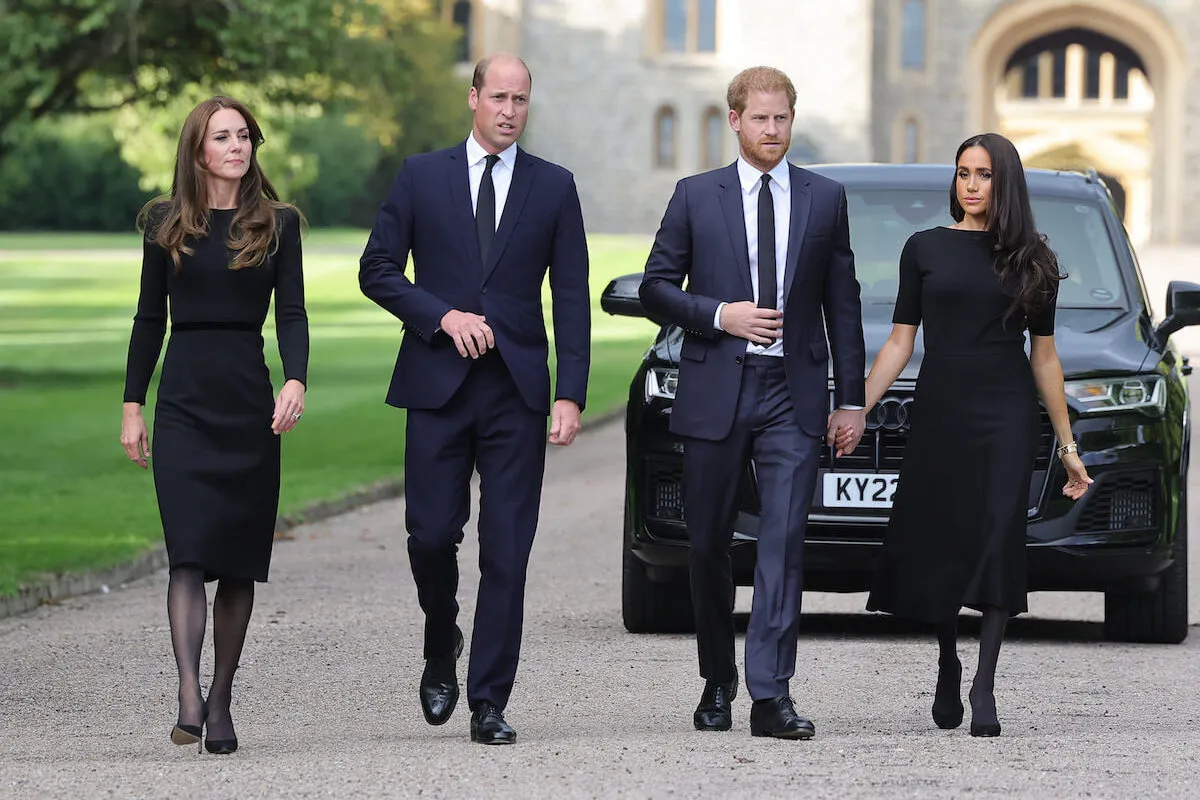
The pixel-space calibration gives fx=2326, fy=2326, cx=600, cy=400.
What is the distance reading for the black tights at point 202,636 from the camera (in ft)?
20.9

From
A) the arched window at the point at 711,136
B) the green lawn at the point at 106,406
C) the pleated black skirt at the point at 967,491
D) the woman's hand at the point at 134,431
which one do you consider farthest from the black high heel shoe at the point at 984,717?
the arched window at the point at 711,136

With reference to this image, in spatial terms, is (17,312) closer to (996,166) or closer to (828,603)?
(828,603)

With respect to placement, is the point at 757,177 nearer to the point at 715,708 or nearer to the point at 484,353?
the point at 484,353

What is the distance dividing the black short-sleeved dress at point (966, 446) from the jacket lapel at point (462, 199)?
1.35 m

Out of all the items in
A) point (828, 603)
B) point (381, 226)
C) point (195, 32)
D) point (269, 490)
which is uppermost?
point (195, 32)

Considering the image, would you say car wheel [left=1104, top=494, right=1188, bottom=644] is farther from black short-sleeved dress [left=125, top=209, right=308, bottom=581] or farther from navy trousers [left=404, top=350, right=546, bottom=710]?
black short-sleeved dress [left=125, top=209, right=308, bottom=581]

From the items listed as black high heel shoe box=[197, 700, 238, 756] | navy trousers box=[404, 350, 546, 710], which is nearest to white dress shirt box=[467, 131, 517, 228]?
navy trousers box=[404, 350, 546, 710]

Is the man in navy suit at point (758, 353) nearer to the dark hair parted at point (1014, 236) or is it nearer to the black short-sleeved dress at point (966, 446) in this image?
the black short-sleeved dress at point (966, 446)

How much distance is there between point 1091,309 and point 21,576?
511cm

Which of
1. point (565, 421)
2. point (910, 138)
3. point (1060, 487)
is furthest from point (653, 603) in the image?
point (910, 138)

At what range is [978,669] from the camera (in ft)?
22.0

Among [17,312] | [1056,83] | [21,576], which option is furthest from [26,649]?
[1056,83]

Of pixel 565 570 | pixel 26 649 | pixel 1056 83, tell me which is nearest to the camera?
pixel 26 649

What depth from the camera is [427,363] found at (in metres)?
6.59
